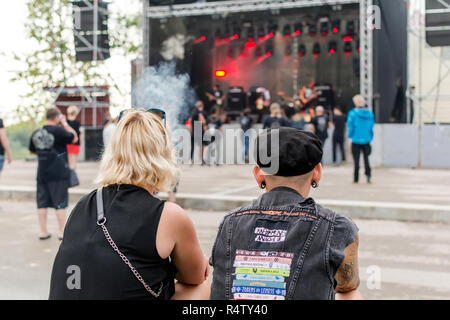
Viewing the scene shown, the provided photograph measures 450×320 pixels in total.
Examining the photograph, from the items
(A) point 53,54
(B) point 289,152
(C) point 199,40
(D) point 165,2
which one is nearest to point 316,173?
(B) point 289,152

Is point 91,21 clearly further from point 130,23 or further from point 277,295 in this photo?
point 130,23

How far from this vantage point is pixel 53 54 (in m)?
29.3

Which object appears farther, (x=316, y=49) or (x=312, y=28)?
(x=316, y=49)

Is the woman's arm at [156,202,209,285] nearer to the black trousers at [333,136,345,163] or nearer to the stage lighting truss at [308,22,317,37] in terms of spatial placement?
the black trousers at [333,136,345,163]

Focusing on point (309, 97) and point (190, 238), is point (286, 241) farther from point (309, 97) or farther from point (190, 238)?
point (309, 97)

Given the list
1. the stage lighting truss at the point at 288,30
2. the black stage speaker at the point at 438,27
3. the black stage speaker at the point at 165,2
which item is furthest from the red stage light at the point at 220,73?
the black stage speaker at the point at 438,27

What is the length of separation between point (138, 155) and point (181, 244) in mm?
415

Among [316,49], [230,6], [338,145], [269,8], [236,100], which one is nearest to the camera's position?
[269,8]

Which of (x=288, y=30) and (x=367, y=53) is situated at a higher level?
(x=288, y=30)

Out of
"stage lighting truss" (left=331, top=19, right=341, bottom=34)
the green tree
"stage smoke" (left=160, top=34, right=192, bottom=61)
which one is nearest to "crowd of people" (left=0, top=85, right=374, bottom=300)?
"stage lighting truss" (left=331, top=19, right=341, bottom=34)

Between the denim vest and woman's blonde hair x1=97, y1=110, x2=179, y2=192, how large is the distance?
47 centimetres

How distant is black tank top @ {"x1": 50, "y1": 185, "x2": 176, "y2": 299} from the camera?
219 centimetres
